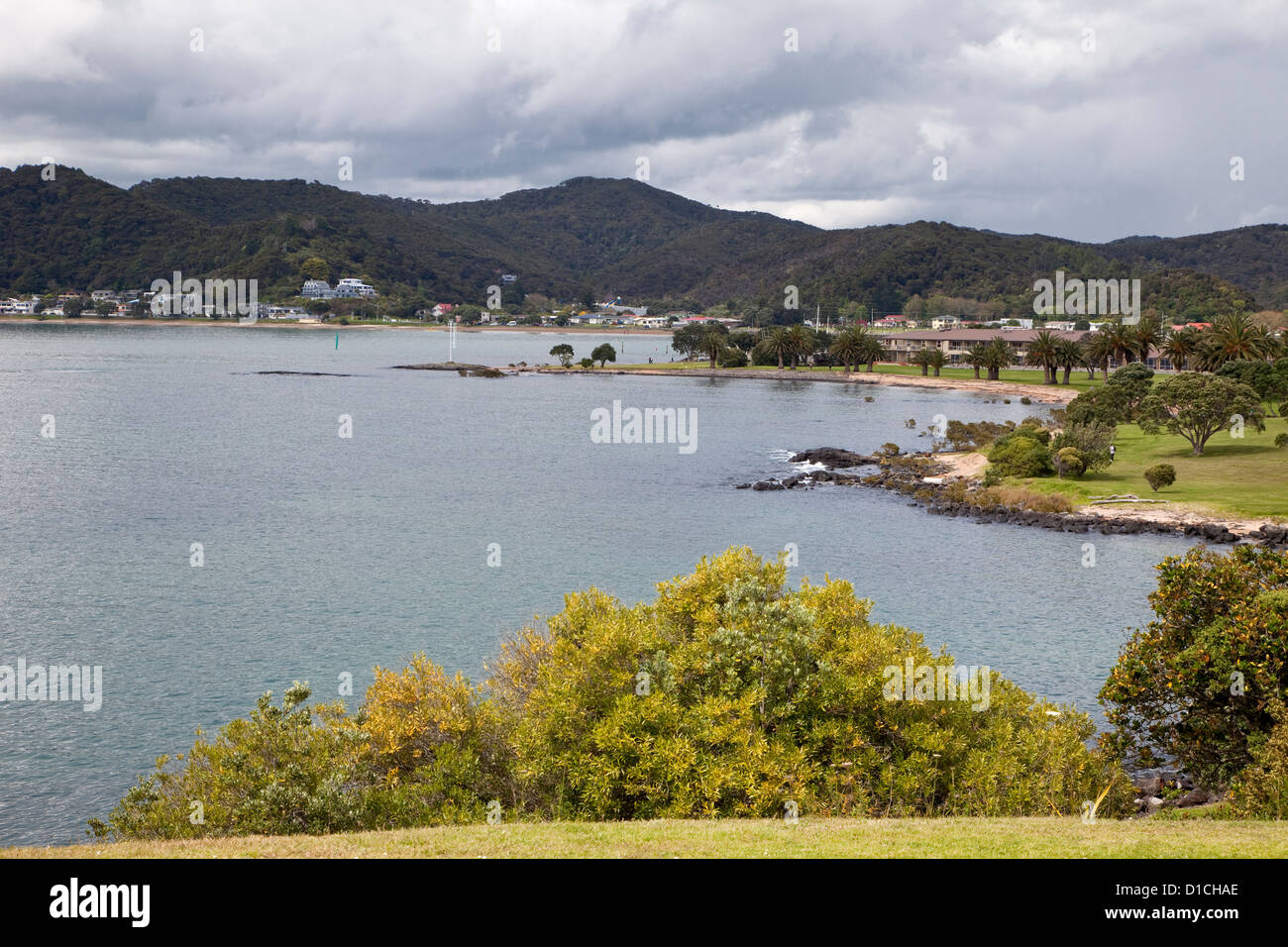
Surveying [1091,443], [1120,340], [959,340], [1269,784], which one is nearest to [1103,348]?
[1120,340]

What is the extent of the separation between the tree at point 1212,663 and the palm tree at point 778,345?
16005 cm

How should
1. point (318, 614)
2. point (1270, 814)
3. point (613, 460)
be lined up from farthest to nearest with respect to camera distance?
point (613, 460) → point (318, 614) → point (1270, 814)

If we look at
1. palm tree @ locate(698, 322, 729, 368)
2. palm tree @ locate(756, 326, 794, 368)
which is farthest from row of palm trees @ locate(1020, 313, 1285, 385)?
palm tree @ locate(698, 322, 729, 368)

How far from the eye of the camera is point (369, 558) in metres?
47.0

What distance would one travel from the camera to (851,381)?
163 meters

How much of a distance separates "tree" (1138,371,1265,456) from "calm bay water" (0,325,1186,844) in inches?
825

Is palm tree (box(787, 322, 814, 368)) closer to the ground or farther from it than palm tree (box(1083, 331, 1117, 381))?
farther from it

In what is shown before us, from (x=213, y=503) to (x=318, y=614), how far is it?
1018 inches

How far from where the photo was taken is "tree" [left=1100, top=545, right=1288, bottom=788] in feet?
61.3

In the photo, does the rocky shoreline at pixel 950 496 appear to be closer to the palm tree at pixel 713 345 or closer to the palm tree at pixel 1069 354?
the palm tree at pixel 1069 354

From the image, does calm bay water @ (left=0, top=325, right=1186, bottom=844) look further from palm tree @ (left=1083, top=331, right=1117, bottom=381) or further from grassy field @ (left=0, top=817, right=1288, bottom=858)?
palm tree @ (left=1083, top=331, right=1117, bottom=381)

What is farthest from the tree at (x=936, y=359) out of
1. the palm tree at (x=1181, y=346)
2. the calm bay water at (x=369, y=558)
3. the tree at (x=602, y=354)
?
the calm bay water at (x=369, y=558)
